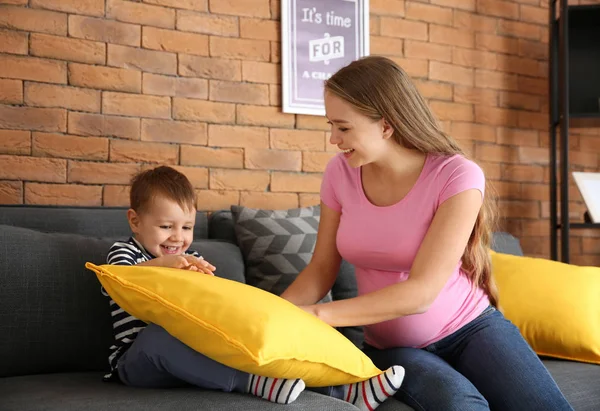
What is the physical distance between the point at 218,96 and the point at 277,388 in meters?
1.48

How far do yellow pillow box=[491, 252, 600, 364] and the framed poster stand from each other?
100 cm

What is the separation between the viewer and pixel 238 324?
4.50ft

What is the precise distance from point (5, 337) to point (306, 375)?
786 mm

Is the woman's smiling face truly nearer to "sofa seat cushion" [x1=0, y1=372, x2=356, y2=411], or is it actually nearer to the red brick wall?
"sofa seat cushion" [x1=0, y1=372, x2=356, y2=411]

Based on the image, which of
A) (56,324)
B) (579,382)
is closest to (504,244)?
(579,382)

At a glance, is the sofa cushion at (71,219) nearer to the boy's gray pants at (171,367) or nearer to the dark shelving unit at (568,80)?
the boy's gray pants at (171,367)

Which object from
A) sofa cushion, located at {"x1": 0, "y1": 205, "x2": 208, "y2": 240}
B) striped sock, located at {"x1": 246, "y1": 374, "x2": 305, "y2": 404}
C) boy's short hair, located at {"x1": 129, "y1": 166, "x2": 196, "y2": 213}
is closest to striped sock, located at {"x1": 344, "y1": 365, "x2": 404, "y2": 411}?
striped sock, located at {"x1": 246, "y1": 374, "x2": 305, "y2": 404}

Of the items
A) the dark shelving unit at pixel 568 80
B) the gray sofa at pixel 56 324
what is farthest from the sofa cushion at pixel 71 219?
the dark shelving unit at pixel 568 80

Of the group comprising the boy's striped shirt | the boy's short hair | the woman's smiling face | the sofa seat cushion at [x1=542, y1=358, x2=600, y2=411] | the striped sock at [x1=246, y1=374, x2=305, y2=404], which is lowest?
the sofa seat cushion at [x1=542, y1=358, x2=600, y2=411]

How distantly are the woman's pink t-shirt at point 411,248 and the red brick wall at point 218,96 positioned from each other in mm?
915

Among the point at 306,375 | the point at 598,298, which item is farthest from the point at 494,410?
the point at 598,298

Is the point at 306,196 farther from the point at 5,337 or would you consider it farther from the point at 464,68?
the point at 5,337

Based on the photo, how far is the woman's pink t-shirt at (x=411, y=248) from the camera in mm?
1808

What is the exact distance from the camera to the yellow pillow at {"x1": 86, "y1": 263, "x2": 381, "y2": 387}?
4.47 feet
